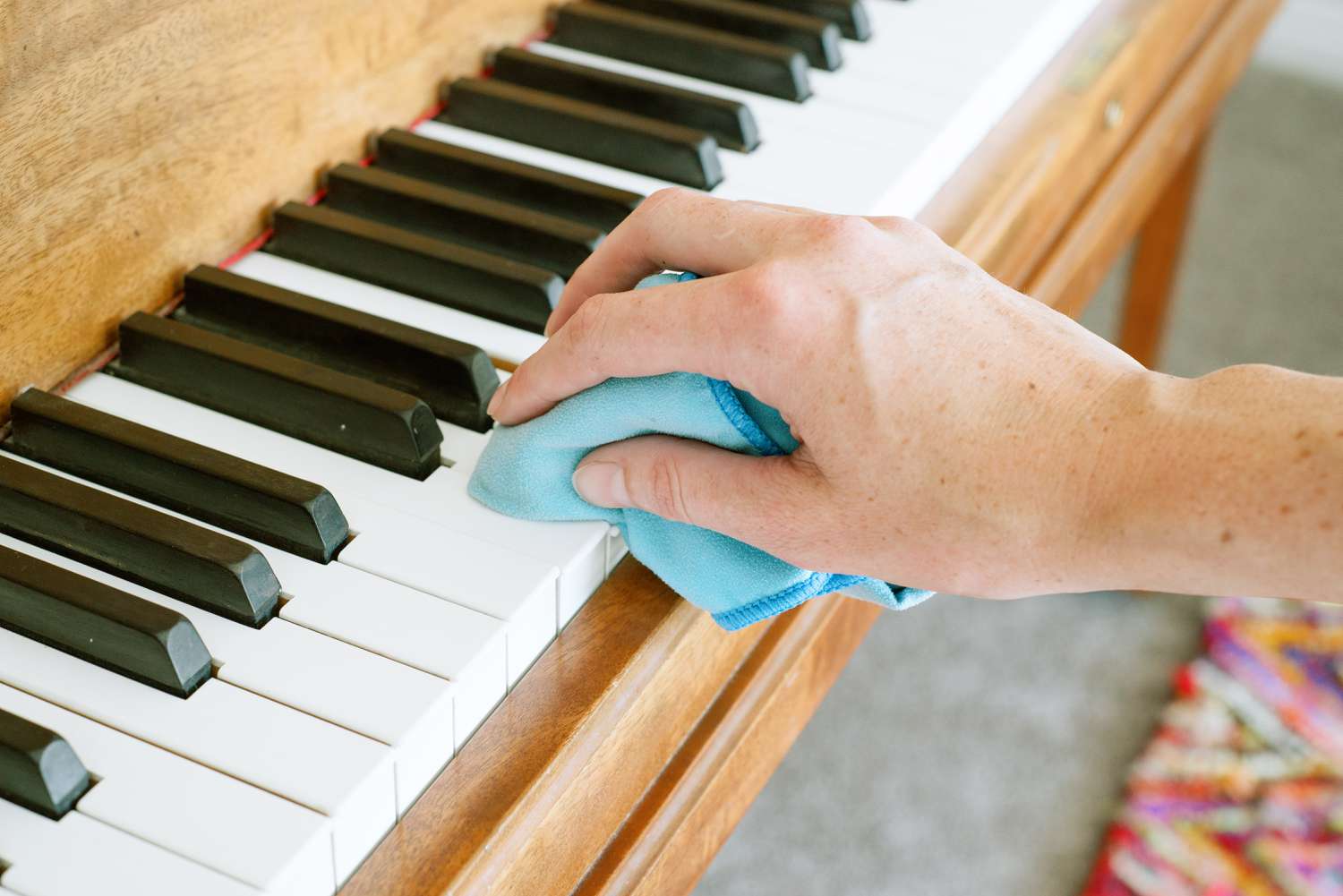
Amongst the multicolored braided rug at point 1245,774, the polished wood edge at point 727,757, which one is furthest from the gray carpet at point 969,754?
the polished wood edge at point 727,757

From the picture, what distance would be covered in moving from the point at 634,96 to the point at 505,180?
0.57 feet

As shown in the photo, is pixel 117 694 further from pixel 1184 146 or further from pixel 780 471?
pixel 1184 146

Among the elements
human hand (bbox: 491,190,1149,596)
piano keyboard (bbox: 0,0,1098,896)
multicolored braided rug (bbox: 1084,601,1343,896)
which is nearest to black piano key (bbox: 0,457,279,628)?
piano keyboard (bbox: 0,0,1098,896)

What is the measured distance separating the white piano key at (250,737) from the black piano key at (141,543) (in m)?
0.06

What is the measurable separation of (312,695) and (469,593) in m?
0.11

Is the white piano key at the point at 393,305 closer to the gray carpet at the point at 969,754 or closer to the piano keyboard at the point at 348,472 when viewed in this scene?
the piano keyboard at the point at 348,472

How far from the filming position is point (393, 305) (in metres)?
1.06

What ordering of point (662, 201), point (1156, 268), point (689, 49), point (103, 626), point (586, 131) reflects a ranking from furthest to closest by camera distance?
point (1156, 268) < point (689, 49) < point (586, 131) < point (662, 201) < point (103, 626)

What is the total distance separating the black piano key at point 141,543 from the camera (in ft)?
2.64

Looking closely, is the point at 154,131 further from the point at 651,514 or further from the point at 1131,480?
the point at 1131,480

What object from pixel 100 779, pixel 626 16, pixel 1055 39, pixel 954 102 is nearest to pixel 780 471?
pixel 100 779

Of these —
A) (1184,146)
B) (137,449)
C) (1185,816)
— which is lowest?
(1185,816)

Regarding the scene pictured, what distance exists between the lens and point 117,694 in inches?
29.8

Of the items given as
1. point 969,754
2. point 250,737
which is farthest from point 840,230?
point 969,754
